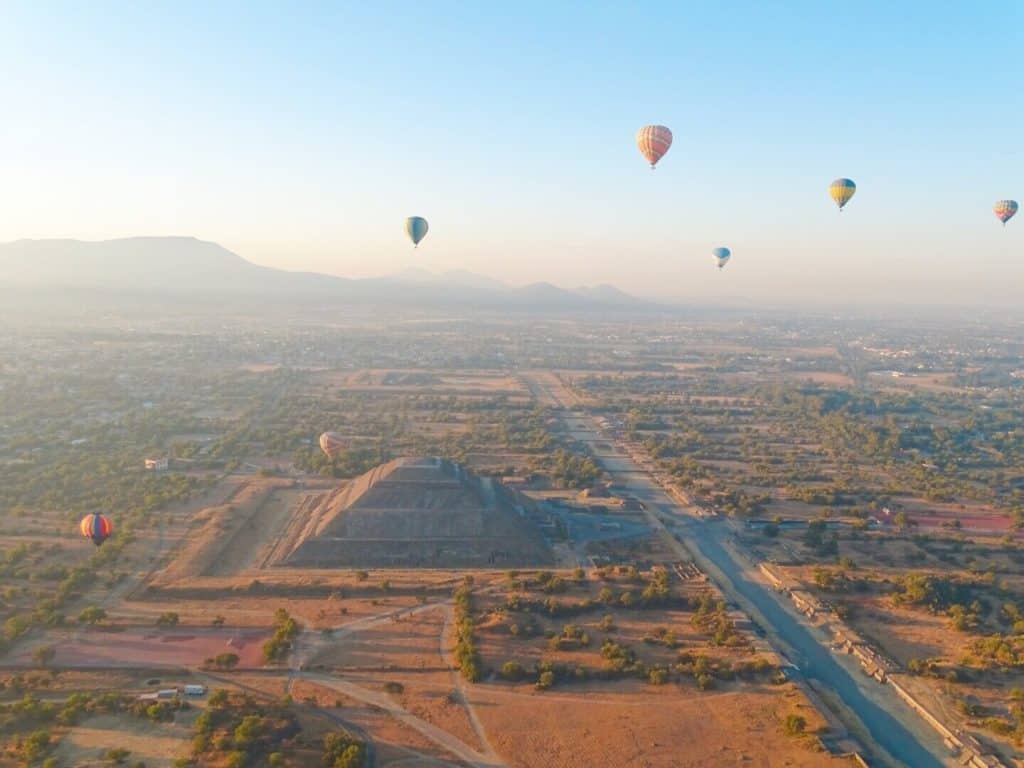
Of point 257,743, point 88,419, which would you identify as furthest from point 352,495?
point 88,419

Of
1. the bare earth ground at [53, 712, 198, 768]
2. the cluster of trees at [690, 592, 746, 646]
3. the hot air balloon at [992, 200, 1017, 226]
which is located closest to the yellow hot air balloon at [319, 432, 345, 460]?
the bare earth ground at [53, 712, 198, 768]

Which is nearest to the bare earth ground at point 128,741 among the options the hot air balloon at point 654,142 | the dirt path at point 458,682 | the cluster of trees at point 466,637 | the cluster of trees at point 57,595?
the cluster of trees at point 57,595

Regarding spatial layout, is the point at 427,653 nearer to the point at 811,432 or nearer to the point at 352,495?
the point at 352,495

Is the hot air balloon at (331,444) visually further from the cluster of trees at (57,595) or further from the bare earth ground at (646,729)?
the bare earth ground at (646,729)

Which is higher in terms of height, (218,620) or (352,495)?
(352,495)

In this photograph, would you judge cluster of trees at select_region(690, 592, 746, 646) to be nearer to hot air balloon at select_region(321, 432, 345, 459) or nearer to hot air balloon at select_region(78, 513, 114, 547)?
hot air balloon at select_region(78, 513, 114, 547)

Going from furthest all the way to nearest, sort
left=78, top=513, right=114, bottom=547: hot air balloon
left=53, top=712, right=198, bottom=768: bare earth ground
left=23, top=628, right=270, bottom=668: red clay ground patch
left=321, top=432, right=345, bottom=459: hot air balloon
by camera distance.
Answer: left=321, top=432, right=345, bottom=459: hot air balloon
left=78, top=513, right=114, bottom=547: hot air balloon
left=23, top=628, right=270, bottom=668: red clay ground patch
left=53, top=712, right=198, bottom=768: bare earth ground

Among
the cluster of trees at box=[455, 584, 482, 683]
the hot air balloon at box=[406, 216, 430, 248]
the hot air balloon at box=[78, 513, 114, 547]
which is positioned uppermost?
the hot air balloon at box=[406, 216, 430, 248]
